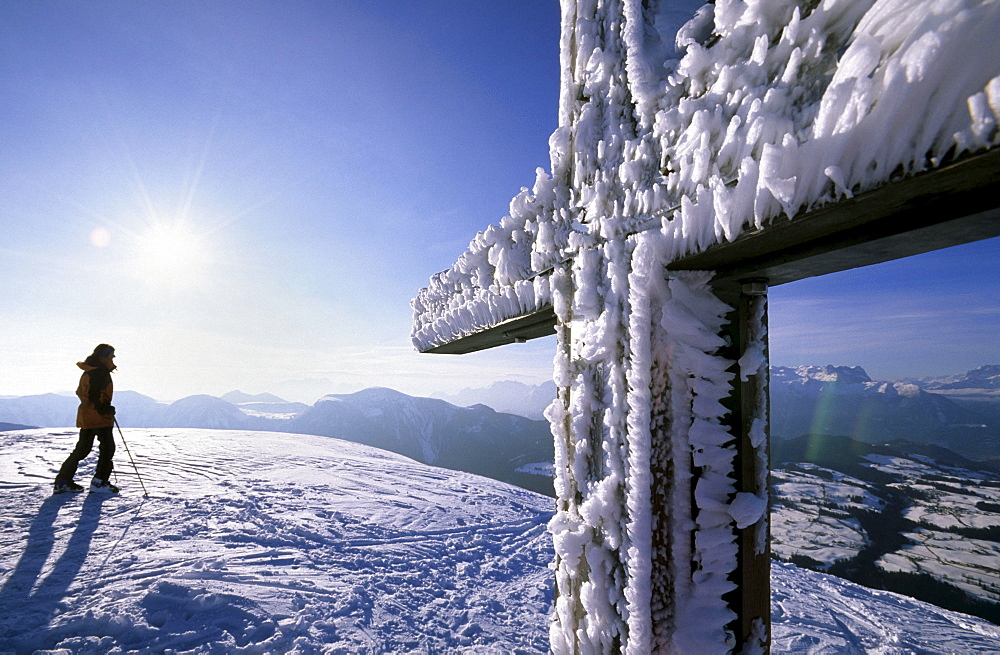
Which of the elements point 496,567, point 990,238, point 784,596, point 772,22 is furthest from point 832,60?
point 784,596

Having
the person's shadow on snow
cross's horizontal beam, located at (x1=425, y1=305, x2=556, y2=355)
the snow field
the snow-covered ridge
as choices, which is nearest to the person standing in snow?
the snow field

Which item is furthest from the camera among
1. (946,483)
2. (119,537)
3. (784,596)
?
(946,483)

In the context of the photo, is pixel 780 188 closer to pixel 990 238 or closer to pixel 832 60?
pixel 832 60

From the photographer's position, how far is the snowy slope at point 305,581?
7.64 ft

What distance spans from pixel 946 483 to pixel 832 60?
4488 centimetres

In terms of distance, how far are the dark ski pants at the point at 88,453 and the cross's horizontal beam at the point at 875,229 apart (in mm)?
6309

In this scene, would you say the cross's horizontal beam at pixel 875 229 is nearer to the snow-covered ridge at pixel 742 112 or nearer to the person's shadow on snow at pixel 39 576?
the snow-covered ridge at pixel 742 112

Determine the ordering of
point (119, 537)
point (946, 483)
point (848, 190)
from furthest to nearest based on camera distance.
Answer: point (946, 483) → point (119, 537) → point (848, 190)

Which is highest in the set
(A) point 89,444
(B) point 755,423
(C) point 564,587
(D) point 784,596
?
(B) point 755,423

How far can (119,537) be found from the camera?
336 cm

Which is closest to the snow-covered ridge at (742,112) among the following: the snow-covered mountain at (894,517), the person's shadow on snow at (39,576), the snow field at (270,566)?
the snow field at (270,566)

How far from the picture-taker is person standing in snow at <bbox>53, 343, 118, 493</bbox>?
443cm

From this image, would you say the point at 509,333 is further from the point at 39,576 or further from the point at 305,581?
the point at 39,576

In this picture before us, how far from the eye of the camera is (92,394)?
14.7 feet
